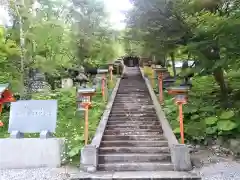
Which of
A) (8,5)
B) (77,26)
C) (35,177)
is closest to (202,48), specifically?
(35,177)

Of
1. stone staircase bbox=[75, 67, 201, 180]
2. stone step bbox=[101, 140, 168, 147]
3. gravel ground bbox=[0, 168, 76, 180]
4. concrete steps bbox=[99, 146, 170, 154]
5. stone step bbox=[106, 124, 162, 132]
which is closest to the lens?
gravel ground bbox=[0, 168, 76, 180]

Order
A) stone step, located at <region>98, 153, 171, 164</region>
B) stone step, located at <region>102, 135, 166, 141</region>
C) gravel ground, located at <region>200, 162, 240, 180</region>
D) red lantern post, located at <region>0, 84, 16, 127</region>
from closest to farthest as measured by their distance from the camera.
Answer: gravel ground, located at <region>200, 162, 240, 180</region>, stone step, located at <region>98, 153, 171, 164</region>, stone step, located at <region>102, 135, 166, 141</region>, red lantern post, located at <region>0, 84, 16, 127</region>

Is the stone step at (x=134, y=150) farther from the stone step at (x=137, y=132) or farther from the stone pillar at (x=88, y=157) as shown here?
the stone step at (x=137, y=132)

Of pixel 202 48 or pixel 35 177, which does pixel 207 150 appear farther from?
pixel 35 177

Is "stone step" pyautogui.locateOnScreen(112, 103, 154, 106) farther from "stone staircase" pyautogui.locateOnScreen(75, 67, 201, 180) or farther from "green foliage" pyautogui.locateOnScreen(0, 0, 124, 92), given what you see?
"green foliage" pyautogui.locateOnScreen(0, 0, 124, 92)

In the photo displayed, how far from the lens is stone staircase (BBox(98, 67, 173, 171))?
393 inches

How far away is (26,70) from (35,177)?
6431 mm

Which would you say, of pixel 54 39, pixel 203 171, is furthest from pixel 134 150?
pixel 54 39

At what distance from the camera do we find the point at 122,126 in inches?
507

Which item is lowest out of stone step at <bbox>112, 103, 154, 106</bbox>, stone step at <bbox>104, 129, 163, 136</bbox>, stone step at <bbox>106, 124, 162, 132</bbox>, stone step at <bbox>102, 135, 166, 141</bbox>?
stone step at <bbox>102, 135, 166, 141</bbox>

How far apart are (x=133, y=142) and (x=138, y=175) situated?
90.3 inches

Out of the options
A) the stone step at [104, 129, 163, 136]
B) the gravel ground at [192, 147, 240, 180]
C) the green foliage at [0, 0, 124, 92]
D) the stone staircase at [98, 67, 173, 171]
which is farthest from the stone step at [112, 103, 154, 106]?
the gravel ground at [192, 147, 240, 180]

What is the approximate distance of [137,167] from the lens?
9.88 metres

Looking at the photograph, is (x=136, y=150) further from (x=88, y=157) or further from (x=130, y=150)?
(x=88, y=157)
